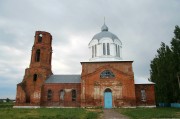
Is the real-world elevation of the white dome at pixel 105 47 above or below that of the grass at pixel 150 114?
above

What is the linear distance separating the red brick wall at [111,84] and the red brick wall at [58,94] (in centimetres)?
238

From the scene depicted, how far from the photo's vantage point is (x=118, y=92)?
29297mm

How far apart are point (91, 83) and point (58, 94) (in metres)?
5.95

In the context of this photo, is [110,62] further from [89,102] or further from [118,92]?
[89,102]

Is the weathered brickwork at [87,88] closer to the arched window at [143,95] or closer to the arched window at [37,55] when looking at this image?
the arched window at [143,95]

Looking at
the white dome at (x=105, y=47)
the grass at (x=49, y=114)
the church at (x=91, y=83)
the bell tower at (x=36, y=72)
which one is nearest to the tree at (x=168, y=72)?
the church at (x=91, y=83)

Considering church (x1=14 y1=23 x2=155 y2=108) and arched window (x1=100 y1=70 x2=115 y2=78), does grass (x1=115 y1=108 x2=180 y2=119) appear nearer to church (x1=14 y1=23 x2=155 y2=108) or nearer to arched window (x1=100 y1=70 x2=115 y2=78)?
church (x1=14 y1=23 x2=155 y2=108)

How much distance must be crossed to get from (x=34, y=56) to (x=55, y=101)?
28.8 feet

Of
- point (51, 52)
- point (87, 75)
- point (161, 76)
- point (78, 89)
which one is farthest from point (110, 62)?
point (51, 52)

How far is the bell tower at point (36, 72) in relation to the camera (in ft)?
103

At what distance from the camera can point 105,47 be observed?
108 feet

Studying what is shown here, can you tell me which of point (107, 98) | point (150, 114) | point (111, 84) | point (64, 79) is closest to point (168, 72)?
point (111, 84)

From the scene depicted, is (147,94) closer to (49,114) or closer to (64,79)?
(64,79)

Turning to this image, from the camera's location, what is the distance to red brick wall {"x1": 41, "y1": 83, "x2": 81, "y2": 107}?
31.3 m
